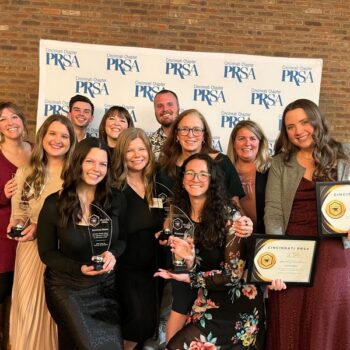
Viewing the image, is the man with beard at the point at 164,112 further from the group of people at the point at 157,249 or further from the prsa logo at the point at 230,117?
the group of people at the point at 157,249

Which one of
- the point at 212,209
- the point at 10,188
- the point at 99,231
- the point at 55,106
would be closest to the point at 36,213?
the point at 10,188

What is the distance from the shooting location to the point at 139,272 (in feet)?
9.84

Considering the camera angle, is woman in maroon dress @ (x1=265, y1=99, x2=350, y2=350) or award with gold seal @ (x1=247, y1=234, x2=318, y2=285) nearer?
award with gold seal @ (x1=247, y1=234, x2=318, y2=285)

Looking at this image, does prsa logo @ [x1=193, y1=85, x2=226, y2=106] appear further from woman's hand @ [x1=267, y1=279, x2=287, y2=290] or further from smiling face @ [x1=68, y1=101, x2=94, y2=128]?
woman's hand @ [x1=267, y1=279, x2=287, y2=290]

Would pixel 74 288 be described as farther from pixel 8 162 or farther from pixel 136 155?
pixel 8 162

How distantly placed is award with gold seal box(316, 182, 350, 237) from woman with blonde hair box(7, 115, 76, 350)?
5.42 ft

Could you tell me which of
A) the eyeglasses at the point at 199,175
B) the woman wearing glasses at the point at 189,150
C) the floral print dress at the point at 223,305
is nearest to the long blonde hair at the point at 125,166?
the woman wearing glasses at the point at 189,150

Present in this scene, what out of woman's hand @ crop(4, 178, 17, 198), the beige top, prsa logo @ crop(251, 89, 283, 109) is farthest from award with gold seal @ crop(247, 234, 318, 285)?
prsa logo @ crop(251, 89, 283, 109)

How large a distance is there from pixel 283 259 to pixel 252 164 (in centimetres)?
112

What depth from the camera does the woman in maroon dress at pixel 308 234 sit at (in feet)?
8.55

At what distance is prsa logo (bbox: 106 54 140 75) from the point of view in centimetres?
517

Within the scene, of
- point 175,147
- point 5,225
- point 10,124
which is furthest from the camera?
point 10,124

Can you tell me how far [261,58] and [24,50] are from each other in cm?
295

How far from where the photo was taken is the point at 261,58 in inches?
208
